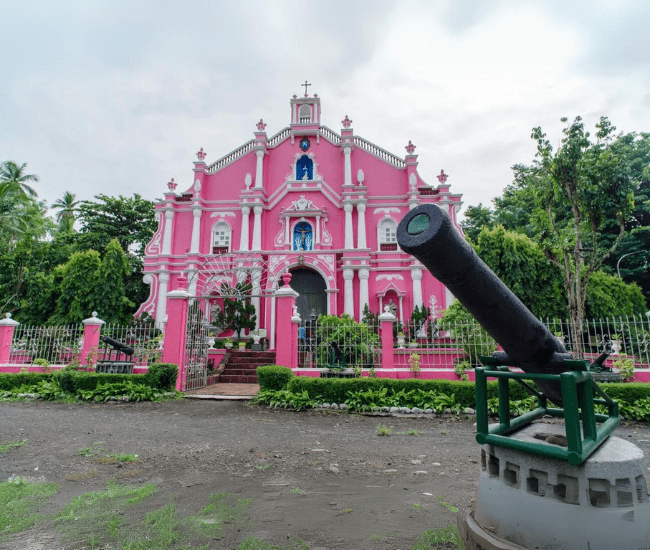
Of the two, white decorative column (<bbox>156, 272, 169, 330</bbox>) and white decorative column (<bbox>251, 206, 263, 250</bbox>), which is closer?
→ white decorative column (<bbox>156, 272, 169, 330</bbox>)

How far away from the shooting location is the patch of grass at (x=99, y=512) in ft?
8.67

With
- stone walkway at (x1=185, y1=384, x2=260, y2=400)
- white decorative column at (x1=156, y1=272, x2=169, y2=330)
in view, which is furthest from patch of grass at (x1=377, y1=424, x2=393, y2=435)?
white decorative column at (x1=156, y1=272, x2=169, y2=330)

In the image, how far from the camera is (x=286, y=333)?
30.9 ft

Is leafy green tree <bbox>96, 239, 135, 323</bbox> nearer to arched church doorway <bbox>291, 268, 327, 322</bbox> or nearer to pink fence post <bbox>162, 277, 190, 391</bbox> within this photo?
arched church doorway <bbox>291, 268, 327, 322</bbox>

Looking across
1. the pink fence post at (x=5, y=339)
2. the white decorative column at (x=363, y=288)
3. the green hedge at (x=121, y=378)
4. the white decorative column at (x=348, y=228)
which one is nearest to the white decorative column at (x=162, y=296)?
the pink fence post at (x=5, y=339)

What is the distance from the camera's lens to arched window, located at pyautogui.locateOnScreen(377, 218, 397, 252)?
1797 centimetres

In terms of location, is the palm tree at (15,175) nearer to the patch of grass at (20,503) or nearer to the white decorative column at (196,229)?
the white decorative column at (196,229)

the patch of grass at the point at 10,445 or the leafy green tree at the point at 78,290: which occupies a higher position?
the leafy green tree at the point at 78,290

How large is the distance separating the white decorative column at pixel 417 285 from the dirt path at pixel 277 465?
10248 mm

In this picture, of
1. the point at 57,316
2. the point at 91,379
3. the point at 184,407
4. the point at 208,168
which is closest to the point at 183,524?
the point at 184,407

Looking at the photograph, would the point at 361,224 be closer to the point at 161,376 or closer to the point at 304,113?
the point at 304,113

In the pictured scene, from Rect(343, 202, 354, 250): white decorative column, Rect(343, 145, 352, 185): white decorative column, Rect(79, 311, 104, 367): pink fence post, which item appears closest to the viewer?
Rect(79, 311, 104, 367): pink fence post

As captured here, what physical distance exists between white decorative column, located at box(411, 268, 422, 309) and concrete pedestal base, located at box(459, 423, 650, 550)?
49.7 feet

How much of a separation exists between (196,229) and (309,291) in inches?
243
